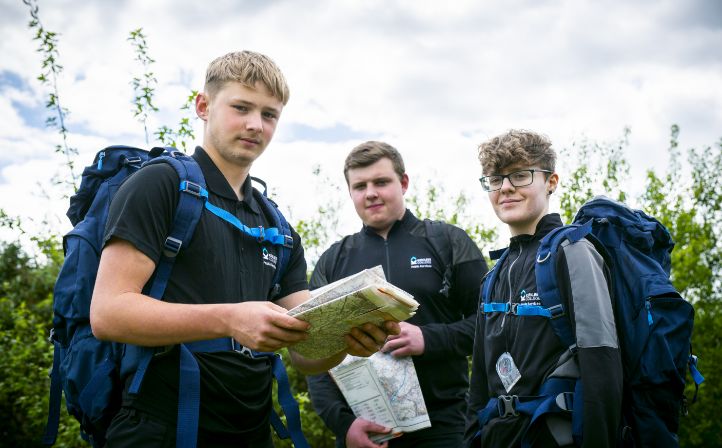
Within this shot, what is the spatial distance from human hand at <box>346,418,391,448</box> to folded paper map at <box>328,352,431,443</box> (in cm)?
3

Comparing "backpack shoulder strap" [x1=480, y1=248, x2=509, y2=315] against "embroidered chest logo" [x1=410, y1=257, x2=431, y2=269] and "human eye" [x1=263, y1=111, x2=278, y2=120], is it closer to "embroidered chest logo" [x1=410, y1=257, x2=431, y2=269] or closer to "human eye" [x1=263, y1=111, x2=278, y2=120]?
"embroidered chest logo" [x1=410, y1=257, x2=431, y2=269]

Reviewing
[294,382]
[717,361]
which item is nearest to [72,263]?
[294,382]

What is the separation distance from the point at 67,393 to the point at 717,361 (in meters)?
10.9

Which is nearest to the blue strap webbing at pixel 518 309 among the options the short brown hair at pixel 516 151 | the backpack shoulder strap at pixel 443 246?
the backpack shoulder strap at pixel 443 246

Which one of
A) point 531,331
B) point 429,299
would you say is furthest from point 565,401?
point 429,299

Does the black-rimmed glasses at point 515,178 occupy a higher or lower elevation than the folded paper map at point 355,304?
higher

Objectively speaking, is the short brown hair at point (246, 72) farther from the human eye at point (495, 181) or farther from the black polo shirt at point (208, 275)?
the human eye at point (495, 181)

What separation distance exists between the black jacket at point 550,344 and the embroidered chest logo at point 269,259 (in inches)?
52.5

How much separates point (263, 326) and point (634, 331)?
1.91m

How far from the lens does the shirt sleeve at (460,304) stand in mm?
3791

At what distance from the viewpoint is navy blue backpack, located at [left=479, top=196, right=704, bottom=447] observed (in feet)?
9.05

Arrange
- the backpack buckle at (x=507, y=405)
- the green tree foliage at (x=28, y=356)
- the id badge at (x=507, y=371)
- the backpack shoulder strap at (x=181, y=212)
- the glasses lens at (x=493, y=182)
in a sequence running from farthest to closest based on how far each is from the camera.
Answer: the green tree foliage at (x=28, y=356)
the glasses lens at (x=493, y=182)
the id badge at (x=507, y=371)
the backpack buckle at (x=507, y=405)
the backpack shoulder strap at (x=181, y=212)

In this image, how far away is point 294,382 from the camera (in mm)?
6547

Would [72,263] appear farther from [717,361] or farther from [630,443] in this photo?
[717,361]
